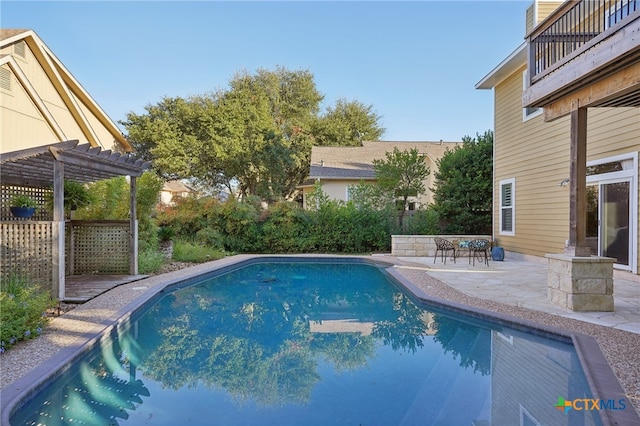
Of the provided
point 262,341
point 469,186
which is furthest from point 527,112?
point 262,341

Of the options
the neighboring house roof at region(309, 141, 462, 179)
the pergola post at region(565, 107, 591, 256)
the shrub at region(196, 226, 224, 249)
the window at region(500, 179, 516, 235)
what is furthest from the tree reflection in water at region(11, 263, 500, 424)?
the neighboring house roof at region(309, 141, 462, 179)

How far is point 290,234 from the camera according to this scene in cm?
1501

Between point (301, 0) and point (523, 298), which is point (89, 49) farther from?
point (523, 298)

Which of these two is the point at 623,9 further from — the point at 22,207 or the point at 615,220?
the point at 22,207

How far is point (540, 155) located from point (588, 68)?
601cm

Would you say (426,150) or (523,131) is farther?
(426,150)

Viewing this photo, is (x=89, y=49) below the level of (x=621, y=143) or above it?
above

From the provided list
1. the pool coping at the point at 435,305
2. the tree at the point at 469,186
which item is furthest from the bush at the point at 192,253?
the tree at the point at 469,186

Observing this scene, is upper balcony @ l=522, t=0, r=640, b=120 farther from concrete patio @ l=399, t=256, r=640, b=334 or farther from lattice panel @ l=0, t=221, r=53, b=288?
lattice panel @ l=0, t=221, r=53, b=288

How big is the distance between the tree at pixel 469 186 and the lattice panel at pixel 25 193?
37.3ft

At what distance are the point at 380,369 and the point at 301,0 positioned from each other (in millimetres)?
13009

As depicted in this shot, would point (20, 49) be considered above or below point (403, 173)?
above

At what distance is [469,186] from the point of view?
13336mm

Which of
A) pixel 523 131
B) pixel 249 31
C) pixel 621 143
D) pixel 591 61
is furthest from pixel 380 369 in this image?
pixel 249 31
